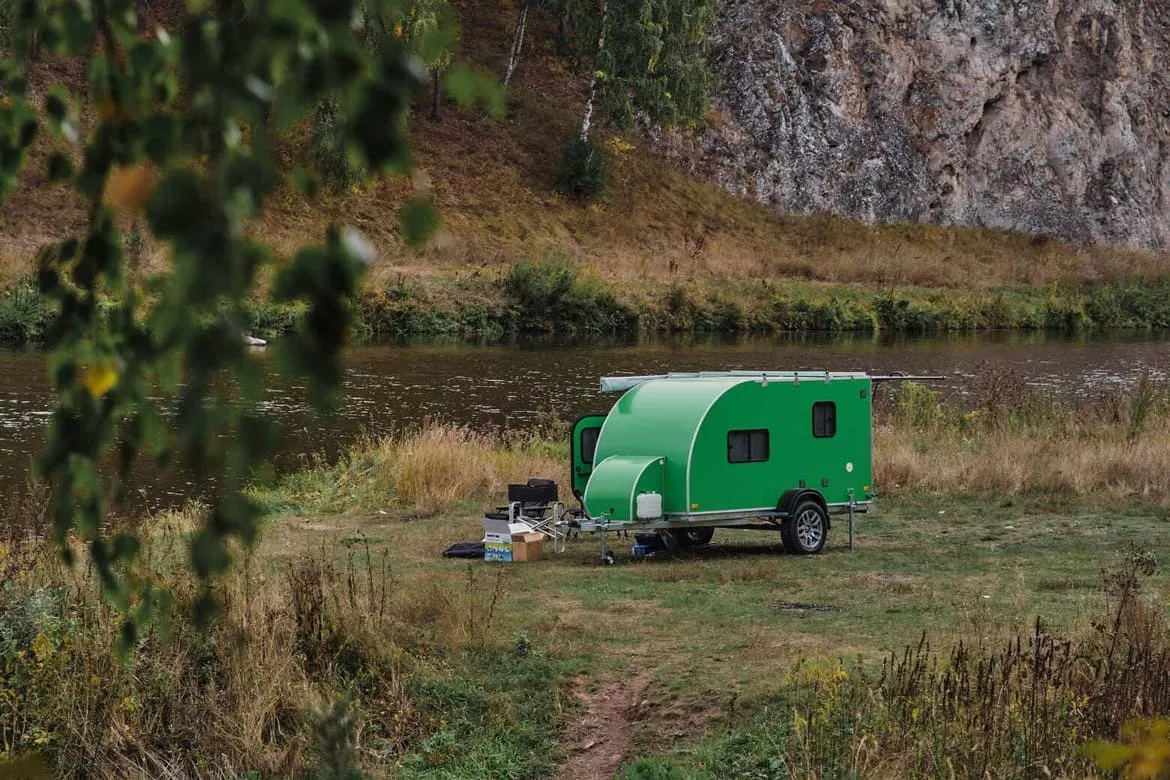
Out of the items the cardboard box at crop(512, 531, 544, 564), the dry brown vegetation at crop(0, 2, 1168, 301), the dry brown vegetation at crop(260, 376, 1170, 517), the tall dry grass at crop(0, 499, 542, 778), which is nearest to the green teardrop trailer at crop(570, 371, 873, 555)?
the cardboard box at crop(512, 531, 544, 564)

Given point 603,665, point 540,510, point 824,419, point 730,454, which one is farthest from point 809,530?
point 603,665

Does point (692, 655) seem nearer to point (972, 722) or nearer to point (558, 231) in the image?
point (972, 722)

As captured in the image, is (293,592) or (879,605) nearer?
(293,592)

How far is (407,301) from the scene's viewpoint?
169ft

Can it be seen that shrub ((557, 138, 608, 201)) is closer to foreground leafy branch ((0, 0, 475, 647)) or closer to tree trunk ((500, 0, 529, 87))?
tree trunk ((500, 0, 529, 87))

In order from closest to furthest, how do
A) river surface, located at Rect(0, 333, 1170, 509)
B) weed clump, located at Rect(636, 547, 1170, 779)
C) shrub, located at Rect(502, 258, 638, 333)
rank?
weed clump, located at Rect(636, 547, 1170, 779) → river surface, located at Rect(0, 333, 1170, 509) → shrub, located at Rect(502, 258, 638, 333)

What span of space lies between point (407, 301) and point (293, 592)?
41.6m

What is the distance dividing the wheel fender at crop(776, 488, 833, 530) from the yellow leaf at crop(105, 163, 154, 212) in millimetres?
13458

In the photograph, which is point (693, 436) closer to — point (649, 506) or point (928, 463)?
point (649, 506)

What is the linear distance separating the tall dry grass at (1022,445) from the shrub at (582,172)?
1446 inches

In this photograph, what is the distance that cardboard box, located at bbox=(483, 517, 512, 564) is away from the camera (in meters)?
14.9

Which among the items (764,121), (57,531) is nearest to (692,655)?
(57,531)

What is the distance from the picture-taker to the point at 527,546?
1511 centimetres

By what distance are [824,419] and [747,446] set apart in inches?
43.2
